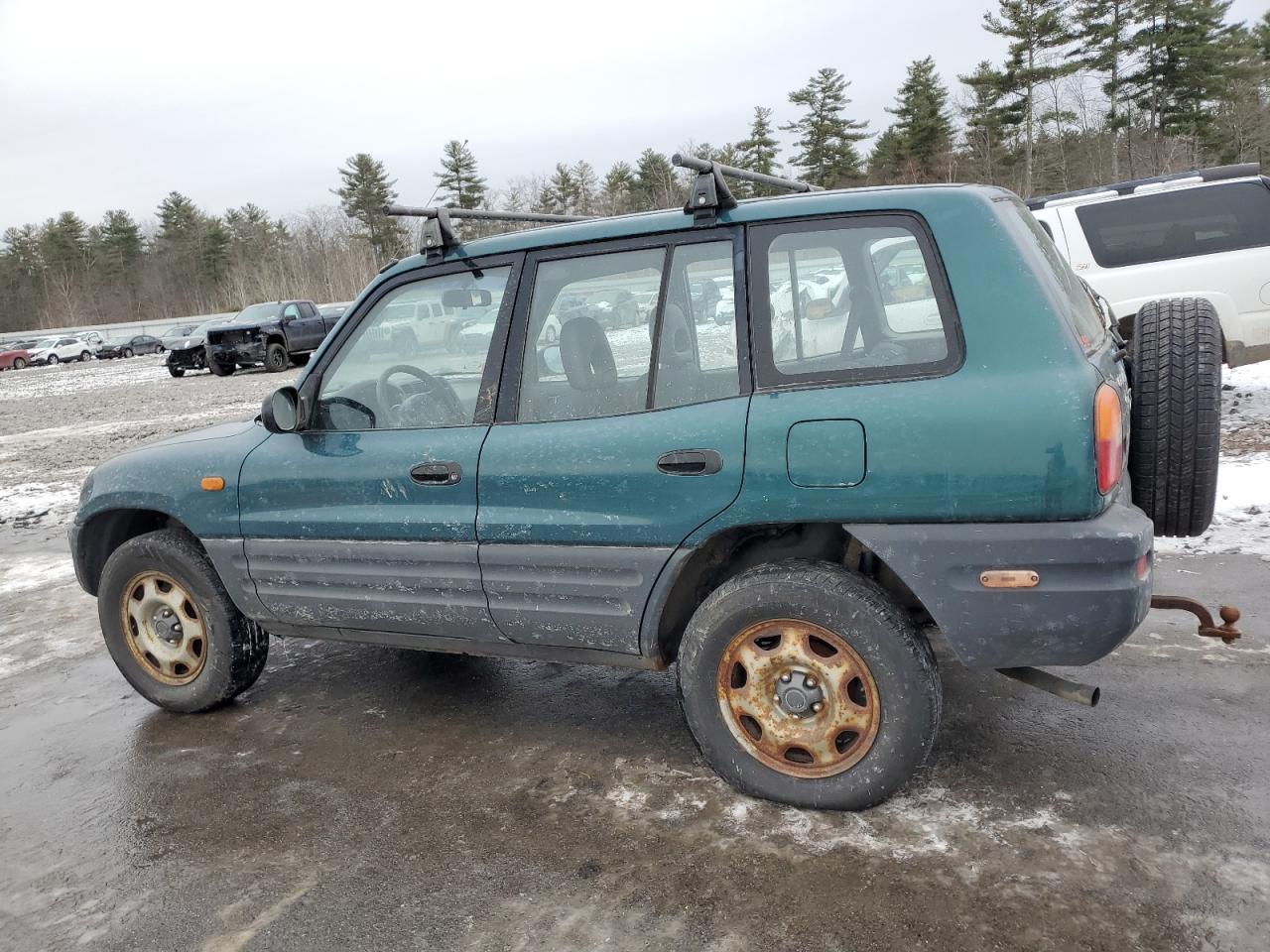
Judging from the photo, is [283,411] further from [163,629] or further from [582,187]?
[582,187]

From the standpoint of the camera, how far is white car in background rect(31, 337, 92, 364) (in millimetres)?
51531

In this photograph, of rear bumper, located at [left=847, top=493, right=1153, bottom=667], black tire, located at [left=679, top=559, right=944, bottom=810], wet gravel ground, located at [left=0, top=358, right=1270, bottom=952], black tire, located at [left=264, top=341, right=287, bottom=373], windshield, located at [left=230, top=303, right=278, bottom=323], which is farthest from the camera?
windshield, located at [left=230, top=303, right=278, bottom=323]

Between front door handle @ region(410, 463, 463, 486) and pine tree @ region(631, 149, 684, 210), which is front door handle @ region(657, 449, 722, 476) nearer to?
front door handle @ region(410, 463, 463, 486)

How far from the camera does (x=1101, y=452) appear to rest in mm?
2764

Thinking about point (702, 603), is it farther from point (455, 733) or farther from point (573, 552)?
point (455, 733)

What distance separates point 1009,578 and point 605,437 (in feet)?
4.28

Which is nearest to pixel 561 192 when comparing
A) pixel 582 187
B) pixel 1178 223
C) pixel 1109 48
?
pixel 582 187

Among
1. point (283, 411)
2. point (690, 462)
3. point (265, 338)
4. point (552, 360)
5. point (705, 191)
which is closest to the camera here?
point (690, 462)

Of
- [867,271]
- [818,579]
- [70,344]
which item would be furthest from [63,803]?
[70,344]

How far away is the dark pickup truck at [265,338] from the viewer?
25.5 metres

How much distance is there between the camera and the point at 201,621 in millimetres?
4336

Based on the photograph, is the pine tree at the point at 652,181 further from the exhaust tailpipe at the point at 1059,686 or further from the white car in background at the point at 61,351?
the exhaust tailpipe at the point at 1059,686

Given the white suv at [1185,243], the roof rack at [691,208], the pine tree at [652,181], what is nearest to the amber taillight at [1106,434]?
the roof rack at [691,208]

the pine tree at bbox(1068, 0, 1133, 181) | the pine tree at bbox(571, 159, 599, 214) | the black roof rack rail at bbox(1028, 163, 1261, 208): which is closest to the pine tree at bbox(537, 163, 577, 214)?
the pine tree at bbox(571, 159, 599, 214)
